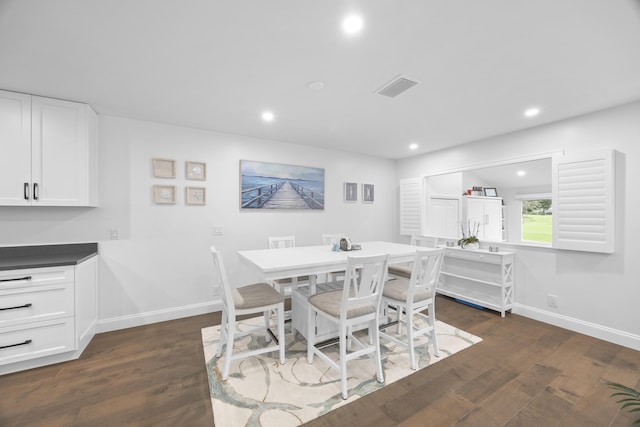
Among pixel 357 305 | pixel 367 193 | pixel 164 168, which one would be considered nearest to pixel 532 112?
pixel 367 193

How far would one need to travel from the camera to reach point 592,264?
2.89m

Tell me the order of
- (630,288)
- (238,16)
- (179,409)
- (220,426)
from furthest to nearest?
1. (630,288)
2. (179,409)
3. (220,426)
4. (238,16)

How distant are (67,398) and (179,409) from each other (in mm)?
866

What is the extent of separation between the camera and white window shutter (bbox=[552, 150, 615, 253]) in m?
2.71

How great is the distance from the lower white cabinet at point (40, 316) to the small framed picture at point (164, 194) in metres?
1.03

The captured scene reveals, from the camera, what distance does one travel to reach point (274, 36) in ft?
5.56

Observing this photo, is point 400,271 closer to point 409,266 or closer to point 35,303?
point 409,266

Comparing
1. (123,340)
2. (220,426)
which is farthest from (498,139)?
(123,340)

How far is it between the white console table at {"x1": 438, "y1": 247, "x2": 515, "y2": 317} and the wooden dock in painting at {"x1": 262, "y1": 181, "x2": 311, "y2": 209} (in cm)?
246

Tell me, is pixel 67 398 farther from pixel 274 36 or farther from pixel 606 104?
pixel 606 104

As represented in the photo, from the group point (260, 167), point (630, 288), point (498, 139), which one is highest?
point (498, 139)

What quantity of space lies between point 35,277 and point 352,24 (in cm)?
316

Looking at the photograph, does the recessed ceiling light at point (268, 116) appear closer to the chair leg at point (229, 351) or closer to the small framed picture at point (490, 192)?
the chair leg at point (229, 351)

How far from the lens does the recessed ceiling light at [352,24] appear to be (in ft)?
4.98
